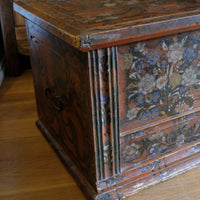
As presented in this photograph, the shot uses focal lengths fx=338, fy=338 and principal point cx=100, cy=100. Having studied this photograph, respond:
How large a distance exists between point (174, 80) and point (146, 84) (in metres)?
0.10

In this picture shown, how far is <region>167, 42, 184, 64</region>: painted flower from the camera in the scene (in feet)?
3.19

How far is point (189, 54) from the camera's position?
1.01 metres

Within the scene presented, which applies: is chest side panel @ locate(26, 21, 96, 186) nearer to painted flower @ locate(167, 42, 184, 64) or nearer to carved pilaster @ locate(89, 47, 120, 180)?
carved pilaster @ locate(89, 47, 120, 180)

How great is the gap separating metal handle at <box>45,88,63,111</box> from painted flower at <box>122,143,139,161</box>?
0.28 metres

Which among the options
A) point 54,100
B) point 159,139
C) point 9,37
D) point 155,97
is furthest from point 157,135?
point 9,37

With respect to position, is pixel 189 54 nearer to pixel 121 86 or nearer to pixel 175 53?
pixel 175 53

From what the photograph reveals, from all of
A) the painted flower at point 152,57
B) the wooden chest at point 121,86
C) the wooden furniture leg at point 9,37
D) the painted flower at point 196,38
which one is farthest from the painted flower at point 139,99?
the wooden furniture leg at point 9,37

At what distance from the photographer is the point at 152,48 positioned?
3.10ft

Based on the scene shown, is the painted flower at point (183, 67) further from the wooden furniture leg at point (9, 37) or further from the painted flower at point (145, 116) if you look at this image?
the wooden furniture leg at point (9, 37)

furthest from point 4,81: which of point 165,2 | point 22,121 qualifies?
point 165,2

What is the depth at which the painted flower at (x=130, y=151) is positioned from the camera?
3.48 feet

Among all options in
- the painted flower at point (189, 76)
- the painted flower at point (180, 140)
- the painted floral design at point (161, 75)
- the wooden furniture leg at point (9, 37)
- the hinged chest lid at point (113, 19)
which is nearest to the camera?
the hinged chest lid at point (113, 19)

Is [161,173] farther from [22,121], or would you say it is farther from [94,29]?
[22,121]

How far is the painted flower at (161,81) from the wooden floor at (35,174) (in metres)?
0.36
